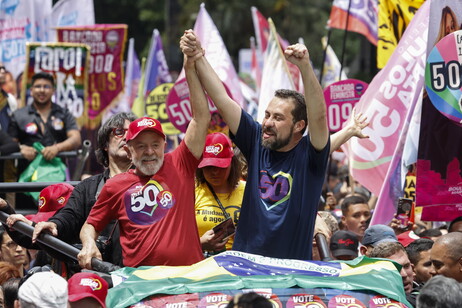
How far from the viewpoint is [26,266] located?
9.03 metres

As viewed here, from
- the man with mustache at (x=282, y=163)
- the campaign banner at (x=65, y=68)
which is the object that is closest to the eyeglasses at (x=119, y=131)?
the man with mustache at (x=282, y=163)

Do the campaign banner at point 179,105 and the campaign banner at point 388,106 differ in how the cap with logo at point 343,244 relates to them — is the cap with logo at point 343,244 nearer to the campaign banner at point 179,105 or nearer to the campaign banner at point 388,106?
the campaign banner at point 388,106

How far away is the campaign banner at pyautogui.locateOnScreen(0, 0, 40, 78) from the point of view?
653 inches

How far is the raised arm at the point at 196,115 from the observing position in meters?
Answer: 5.96

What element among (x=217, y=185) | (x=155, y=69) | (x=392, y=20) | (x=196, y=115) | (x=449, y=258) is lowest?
(x=449, y=258)

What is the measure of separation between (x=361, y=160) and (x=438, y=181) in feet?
6.64

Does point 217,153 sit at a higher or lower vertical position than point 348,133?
lower

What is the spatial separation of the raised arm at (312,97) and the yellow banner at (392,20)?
20.0 feet

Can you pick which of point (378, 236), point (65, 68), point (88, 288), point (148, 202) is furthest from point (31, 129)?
point (88, 288)

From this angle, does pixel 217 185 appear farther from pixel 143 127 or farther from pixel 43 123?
pixel 43 123

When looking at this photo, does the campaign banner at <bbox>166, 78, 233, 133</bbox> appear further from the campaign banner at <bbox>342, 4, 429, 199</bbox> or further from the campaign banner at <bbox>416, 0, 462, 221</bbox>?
the campaign banner at <bbox>416, 0, 462, 221</bbox>

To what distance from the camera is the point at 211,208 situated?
7.27 meters

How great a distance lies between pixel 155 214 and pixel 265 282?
932 mm

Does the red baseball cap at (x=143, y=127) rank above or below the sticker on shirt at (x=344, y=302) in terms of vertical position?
above
